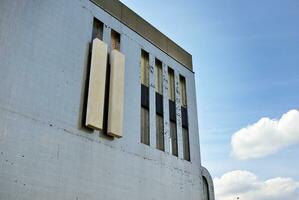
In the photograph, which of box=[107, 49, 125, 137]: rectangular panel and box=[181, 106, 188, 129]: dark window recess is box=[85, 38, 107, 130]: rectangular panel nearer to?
box=[107, 49, 125, 137]: rectangular panel

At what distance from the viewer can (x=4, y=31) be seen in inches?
516

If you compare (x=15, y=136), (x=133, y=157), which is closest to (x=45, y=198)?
(x=15, y=136)

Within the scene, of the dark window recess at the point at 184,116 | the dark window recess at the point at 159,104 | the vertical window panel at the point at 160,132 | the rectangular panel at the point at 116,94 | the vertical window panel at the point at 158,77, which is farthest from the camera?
the dark window recess at the point at 184,116

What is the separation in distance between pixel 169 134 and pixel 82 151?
6503 mm

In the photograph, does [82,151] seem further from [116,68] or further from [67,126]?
[116,68]

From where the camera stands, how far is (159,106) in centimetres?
1956

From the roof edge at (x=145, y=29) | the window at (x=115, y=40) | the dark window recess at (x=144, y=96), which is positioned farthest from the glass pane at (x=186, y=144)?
the window at (x=115, y=40)

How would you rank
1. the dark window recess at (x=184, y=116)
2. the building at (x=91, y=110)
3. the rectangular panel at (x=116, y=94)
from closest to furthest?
1. the building at (x=91, y=110)
2. the rectangular panel at (x=116, y=94)
3. the dark window recess at (x=184, y=116)

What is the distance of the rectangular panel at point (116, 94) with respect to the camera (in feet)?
51.4

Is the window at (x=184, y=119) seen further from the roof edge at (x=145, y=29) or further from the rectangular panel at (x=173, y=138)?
the roof edge at (x=145, y=29)

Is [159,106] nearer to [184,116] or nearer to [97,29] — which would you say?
[184,116]

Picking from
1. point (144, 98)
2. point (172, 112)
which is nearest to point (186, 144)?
point (172, 112)

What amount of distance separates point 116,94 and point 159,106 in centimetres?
390

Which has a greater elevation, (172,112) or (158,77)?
(158,77)
